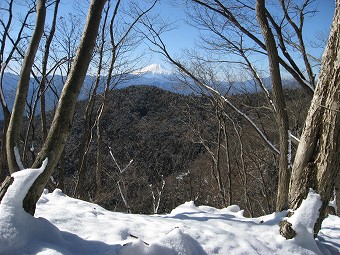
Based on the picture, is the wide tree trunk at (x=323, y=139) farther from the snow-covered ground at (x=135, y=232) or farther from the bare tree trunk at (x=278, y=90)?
the bare tree trunk at (x=278, y=90)

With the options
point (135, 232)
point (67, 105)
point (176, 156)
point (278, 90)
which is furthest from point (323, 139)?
point (176, 156)

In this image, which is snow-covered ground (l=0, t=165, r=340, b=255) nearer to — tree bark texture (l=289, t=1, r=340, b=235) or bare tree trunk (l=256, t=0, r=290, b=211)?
tree bark texture (l=289, t=1, r=340, b=235)

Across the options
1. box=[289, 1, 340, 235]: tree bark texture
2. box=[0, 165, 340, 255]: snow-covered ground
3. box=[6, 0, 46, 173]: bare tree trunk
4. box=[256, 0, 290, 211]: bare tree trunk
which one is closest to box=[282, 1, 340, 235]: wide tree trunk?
box=[289, 1, 340, 235]: tree bark texture

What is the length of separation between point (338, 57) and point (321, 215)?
1.29m

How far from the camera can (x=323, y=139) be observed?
250 centimetres

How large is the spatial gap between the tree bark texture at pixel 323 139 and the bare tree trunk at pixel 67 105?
1.80 m

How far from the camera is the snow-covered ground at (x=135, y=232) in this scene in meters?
1.97

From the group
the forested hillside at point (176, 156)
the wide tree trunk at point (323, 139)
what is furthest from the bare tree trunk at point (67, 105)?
the forested hillside at point (176, 156)

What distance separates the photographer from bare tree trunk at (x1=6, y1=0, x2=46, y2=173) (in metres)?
3.10

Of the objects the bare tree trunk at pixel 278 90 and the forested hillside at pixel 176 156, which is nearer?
the bare tree trunk at pixel 278 90

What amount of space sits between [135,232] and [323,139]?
65.8 inches

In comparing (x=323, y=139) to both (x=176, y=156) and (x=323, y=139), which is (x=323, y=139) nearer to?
(x=323, y=139)

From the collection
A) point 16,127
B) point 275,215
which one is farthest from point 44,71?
point 275,215

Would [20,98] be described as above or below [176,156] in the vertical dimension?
above
